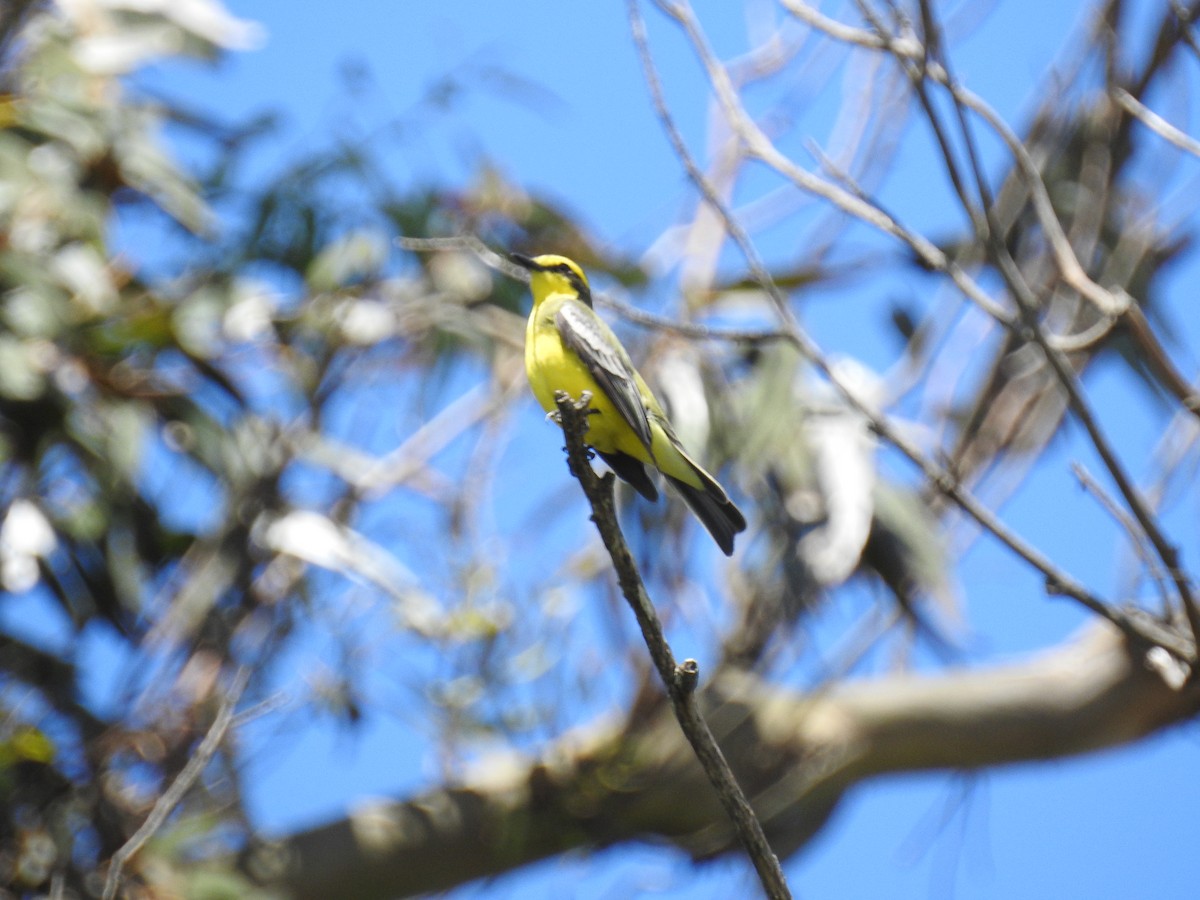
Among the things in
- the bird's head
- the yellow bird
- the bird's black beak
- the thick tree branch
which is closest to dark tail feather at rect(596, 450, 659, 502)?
the yellow bird

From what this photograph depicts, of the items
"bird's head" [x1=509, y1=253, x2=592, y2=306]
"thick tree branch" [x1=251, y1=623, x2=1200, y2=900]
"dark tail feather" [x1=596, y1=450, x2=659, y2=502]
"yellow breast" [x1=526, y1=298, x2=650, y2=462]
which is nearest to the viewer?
"yellow breast" [x1=526, y1=298, x2=650, y2=462]

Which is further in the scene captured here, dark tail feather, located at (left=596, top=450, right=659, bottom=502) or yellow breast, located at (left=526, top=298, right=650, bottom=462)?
dark tail feather, located at (left=596, top=450, right=659, bottom=502)

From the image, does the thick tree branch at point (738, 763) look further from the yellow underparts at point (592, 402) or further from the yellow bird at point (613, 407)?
the yellow underparts at point (592, 402)

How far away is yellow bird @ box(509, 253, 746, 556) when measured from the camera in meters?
3.24

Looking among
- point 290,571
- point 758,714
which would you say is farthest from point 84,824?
point 758,714

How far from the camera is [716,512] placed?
3254 millimetres

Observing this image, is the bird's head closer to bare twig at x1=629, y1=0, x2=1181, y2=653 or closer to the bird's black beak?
the bird's black beak

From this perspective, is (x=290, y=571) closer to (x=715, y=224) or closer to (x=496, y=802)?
(x=496, y=802)

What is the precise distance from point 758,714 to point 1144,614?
2.13 metres

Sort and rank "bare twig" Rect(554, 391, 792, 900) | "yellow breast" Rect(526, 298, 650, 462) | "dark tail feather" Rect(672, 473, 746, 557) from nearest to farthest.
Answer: "bare twig" Rect(554, 391, 792, 900), "dark tail feather" Rect(672, 473, 746, 557), "yellow breast" Rect(526, 298, 650, 462)

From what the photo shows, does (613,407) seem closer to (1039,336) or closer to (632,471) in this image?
(632,471)

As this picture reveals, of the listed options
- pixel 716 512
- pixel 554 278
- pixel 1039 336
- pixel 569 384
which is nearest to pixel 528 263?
pixel 554 278

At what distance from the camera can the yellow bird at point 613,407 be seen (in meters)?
3.24

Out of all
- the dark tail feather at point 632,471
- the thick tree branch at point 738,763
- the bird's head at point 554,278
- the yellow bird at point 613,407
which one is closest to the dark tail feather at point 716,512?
the yellow bird at point 613,407
